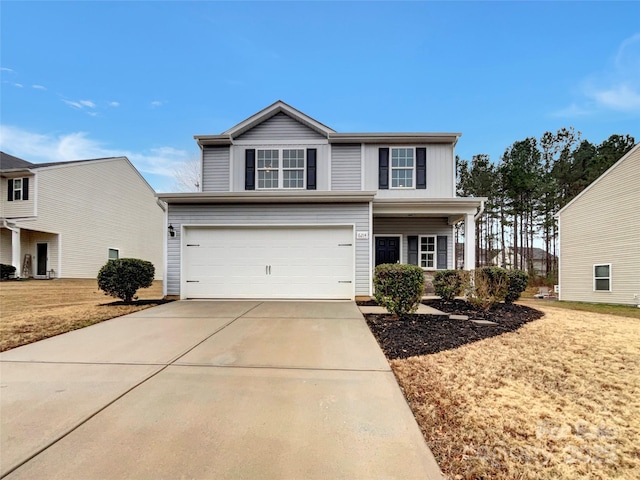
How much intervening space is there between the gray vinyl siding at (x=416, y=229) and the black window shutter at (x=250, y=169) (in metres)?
5.26

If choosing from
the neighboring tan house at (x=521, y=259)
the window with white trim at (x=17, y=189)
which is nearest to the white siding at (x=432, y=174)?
the neighboring tan house at (x=521, y=259)

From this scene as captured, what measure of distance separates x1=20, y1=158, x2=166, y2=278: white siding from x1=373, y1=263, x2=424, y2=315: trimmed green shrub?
18.7 m

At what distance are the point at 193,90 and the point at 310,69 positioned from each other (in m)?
6.17

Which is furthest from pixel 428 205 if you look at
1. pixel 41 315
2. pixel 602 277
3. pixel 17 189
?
pixel 17 189

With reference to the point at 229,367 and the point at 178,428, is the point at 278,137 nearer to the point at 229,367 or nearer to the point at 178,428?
the point at 229,367

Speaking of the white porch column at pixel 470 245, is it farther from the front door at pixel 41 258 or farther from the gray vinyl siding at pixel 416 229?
the front door at pixel 41 258

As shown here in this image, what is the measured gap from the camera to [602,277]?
12.7 m

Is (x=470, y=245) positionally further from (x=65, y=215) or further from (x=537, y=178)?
(x=65, y=215)

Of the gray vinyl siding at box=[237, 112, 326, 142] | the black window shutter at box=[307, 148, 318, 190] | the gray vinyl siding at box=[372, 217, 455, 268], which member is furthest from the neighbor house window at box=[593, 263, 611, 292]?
the gray vinyl siding at box=[237, 112, 326, 142]

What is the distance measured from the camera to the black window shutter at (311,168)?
40.0ft

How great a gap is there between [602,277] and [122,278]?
1753 cm

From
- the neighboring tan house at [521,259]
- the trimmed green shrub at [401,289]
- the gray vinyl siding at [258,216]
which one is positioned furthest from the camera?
the neighboring tan house at [521,259]

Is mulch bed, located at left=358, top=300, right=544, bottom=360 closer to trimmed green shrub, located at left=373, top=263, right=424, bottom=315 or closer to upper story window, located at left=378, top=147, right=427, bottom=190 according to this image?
trimmed green shrub, located at left=373, top=263, right=424, bottom=315

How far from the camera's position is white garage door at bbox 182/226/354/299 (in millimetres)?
9008
